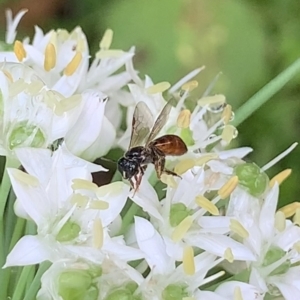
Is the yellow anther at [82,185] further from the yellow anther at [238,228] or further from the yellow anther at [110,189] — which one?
the yellow anther at [238,228]

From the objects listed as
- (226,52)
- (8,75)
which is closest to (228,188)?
(8,75)

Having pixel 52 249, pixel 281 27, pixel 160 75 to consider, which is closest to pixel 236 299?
pixel 52 249

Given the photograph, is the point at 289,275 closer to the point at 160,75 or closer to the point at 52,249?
the point at 52,249

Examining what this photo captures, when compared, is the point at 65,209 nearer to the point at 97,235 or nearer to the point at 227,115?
the point at 97,235

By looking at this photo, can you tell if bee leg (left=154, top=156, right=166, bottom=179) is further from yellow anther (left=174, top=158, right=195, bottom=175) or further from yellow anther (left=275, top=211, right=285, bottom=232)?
yellow anther (left=275, top=211, right=285, bottom=232)

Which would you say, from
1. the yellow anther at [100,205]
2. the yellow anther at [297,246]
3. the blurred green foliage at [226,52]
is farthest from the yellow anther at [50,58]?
the blurred green foliage at [226,52]
